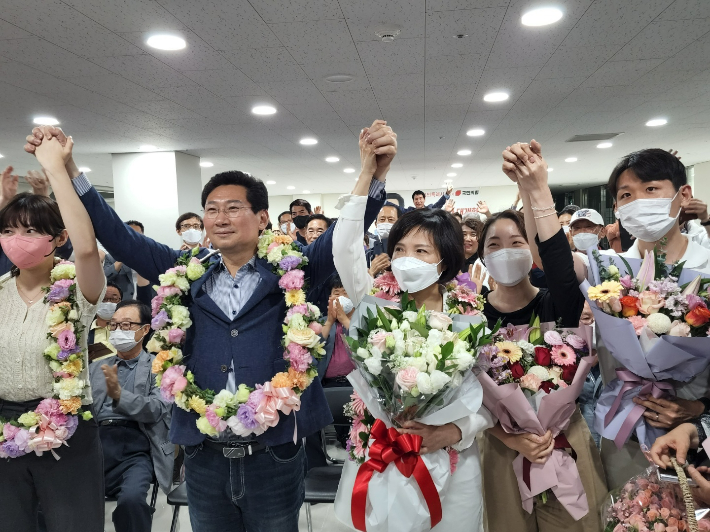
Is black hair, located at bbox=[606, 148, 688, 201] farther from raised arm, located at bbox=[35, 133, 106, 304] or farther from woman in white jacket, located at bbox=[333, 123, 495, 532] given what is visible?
raised arm, located at bbox=[35, 133, 106, 304]

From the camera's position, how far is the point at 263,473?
70.4 inches

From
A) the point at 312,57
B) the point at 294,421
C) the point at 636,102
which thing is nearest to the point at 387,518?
the point at 294,421

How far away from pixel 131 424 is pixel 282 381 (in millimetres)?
1709

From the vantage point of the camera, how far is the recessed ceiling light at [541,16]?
3732mm

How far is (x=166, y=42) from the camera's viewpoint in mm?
4105

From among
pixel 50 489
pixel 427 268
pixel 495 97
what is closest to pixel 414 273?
pixel 427 268

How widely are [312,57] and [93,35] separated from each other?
173 centimetres

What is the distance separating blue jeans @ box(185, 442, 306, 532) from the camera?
5.85 ft

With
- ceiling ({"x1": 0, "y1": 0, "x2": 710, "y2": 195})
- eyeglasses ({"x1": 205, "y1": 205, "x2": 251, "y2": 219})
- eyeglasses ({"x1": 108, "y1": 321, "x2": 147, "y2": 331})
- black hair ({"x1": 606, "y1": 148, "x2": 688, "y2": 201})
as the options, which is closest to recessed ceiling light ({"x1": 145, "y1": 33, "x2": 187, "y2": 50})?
ceiling ({"x1": 0, "y1": 0, "x2": 710, "y2": 195})

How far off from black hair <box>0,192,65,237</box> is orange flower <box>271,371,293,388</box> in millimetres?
1236

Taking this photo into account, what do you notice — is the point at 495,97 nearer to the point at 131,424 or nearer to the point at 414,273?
the point at 414,273

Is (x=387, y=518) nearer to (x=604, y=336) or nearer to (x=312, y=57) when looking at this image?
(x=604, y=336)

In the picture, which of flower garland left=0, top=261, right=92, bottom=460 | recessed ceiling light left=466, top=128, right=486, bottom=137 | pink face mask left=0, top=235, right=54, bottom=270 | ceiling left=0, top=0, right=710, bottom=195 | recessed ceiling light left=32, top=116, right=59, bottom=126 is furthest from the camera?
recessed ceiling light left=466, top=128, right=486, bottom=137

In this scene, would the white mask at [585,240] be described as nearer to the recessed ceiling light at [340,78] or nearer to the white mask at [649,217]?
the white mask at [649,217]
